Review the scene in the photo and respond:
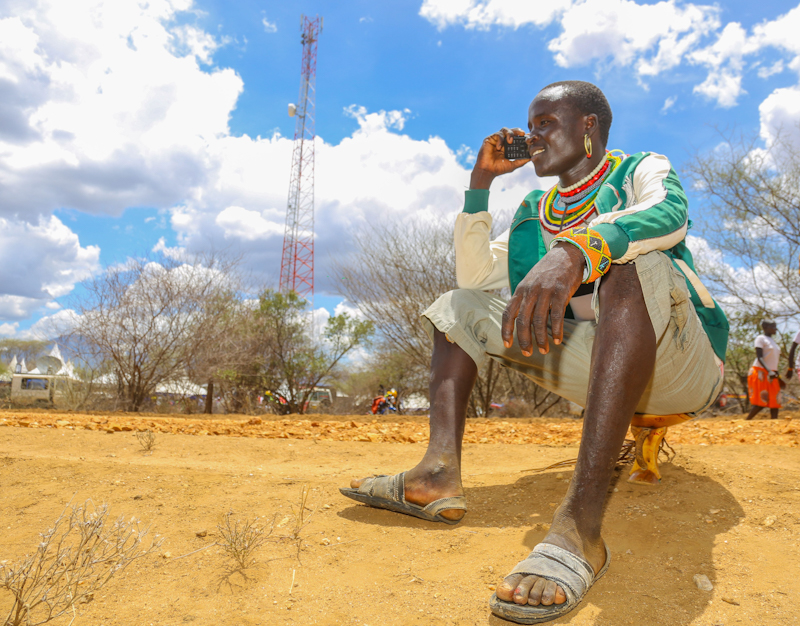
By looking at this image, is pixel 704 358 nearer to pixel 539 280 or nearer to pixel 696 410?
pixel 696 410

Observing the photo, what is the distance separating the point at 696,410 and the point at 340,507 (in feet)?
4.36

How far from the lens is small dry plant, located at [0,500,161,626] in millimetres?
1263

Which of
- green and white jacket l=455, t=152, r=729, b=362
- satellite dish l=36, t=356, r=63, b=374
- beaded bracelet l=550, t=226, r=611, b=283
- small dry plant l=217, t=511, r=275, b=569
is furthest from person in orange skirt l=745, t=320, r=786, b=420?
satellite dish l=36, t=356, r=63, b=374

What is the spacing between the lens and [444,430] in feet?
6.24

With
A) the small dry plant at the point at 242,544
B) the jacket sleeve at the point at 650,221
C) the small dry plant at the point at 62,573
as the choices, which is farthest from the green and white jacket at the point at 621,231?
the small dry plant at the point at 62,573

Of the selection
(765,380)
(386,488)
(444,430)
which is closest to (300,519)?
(386,488)

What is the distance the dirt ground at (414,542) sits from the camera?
1329 mm

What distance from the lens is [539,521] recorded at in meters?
1.87

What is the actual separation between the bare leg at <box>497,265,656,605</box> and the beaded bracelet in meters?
0.08

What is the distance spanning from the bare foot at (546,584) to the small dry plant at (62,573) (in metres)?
0.96

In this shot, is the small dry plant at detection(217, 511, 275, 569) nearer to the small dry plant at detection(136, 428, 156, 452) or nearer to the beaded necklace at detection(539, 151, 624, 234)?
the beaded necklace at detection(539, 151, 624, 234)

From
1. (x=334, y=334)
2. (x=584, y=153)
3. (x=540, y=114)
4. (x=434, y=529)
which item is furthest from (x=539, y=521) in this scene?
(x=334, y=334)

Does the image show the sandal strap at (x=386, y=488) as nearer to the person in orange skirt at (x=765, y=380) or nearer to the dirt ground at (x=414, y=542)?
the dirt ground at (x=414, y=542)

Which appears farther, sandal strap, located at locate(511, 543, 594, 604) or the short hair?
the short hair
